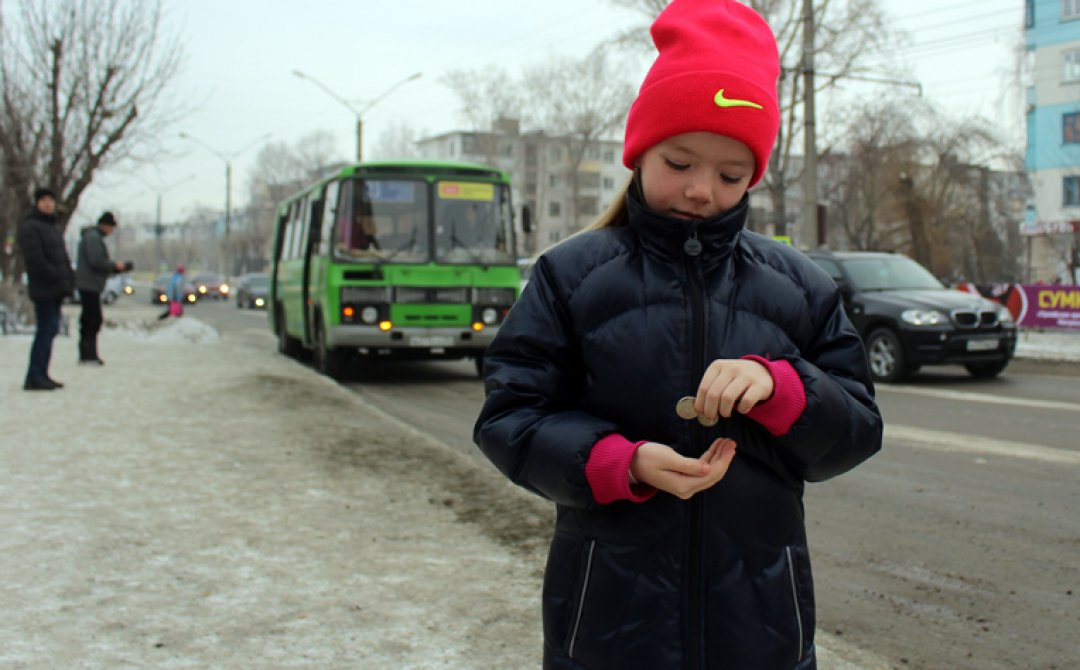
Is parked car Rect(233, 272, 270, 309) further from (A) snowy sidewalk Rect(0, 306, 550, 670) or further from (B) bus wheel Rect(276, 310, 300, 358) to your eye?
(A) snowy sidewalk Rect(0, 306, 550, 670)

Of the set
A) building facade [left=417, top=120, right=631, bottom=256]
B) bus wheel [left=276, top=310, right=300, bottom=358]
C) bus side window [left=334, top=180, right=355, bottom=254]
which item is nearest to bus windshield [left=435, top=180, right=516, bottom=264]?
bus side window [left=334, top=180, right=355, bottom=254]

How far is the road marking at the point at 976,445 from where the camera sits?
25.7 ft

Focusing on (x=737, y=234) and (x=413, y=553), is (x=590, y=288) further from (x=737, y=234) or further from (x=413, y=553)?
(x=413, y=553)

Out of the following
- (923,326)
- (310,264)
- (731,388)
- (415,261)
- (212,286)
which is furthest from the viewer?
(212,286)

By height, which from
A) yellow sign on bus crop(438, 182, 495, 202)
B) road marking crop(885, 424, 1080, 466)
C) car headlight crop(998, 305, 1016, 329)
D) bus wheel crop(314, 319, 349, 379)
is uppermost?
yellow sign on bus crop(438, 182, 495, 202)

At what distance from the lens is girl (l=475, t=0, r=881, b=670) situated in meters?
1.78

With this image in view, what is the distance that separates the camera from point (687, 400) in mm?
1627

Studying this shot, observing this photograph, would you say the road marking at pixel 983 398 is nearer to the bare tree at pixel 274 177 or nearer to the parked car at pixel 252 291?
the parked car at pixel 252 291

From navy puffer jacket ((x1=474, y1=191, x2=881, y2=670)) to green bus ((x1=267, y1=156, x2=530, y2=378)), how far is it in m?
11.8

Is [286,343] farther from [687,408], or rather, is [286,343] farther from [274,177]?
[274,177]

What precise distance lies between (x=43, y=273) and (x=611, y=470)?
10761 mm

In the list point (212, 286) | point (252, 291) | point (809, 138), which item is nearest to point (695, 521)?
point (809, 138)

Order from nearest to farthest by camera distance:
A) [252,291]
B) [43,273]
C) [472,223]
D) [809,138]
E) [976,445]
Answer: [976,445] < [43,273] < [472,223] < [809,138] < [252,291]

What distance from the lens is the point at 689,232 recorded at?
1.84 m
